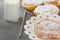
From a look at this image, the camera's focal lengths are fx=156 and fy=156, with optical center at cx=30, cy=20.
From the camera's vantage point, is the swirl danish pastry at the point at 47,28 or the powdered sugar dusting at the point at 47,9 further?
the powdered sugar dusting at the point at 47,9

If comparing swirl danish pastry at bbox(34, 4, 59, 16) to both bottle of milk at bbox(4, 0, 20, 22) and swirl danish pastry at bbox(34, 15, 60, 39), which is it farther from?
bottle of milk at bbox(4, 0, 20, 22)

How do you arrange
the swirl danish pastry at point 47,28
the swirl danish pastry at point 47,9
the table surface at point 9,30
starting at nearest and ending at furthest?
the swirl danish pastry at point 47,28
the swirl danish pastry at point 47,9
the table surface at point 9,30

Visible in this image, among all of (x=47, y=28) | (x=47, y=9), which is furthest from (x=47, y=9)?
(x=47, y=28)

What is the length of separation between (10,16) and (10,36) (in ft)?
0.95

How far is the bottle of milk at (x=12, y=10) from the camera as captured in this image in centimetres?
180

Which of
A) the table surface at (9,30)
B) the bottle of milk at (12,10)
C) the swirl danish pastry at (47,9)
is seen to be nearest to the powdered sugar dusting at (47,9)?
the swirl danish pastry at (47,9)

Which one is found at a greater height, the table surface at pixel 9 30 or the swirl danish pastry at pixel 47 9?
the swirl danish pastry at pixel 47 9

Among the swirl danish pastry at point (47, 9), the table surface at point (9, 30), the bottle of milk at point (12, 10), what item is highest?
the swirl danish pastry at point (47, 9)

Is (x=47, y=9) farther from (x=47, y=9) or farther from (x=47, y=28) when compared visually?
(x=47, y=28)

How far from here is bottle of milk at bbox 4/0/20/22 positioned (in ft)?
5.91

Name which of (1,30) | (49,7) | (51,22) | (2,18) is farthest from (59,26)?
(2,18)

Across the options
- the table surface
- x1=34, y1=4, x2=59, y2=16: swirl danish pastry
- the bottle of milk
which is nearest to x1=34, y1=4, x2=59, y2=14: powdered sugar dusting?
x1=34, y1=4, x2=59, y2=16: swirl danish pastry

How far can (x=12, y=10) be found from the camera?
1841 mm

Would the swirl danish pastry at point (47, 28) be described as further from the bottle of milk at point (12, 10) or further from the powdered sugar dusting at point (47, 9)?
the bottle of milk at point (12, 10)
